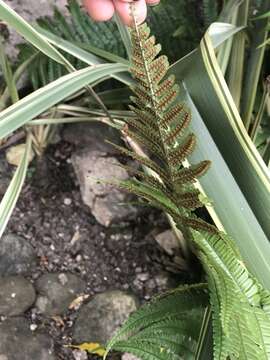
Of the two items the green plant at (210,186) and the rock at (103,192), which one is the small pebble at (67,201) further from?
the green plant at (210,186)

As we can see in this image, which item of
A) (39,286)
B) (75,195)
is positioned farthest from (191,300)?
(75,195)

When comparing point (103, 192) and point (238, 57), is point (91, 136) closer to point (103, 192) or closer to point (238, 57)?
point (103, 192)

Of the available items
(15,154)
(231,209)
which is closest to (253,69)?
(231,209)

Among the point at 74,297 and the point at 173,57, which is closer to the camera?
the point at 74,297

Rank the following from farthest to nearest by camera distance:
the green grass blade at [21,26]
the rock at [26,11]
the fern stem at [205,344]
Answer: the rock at [26,11]
the green grass blade at [21,26]
the fern stem at [205,344]

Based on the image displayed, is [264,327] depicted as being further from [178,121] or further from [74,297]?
[74,297]

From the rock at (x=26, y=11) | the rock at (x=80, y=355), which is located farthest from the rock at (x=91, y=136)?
the rock at (x=80, y=355)
